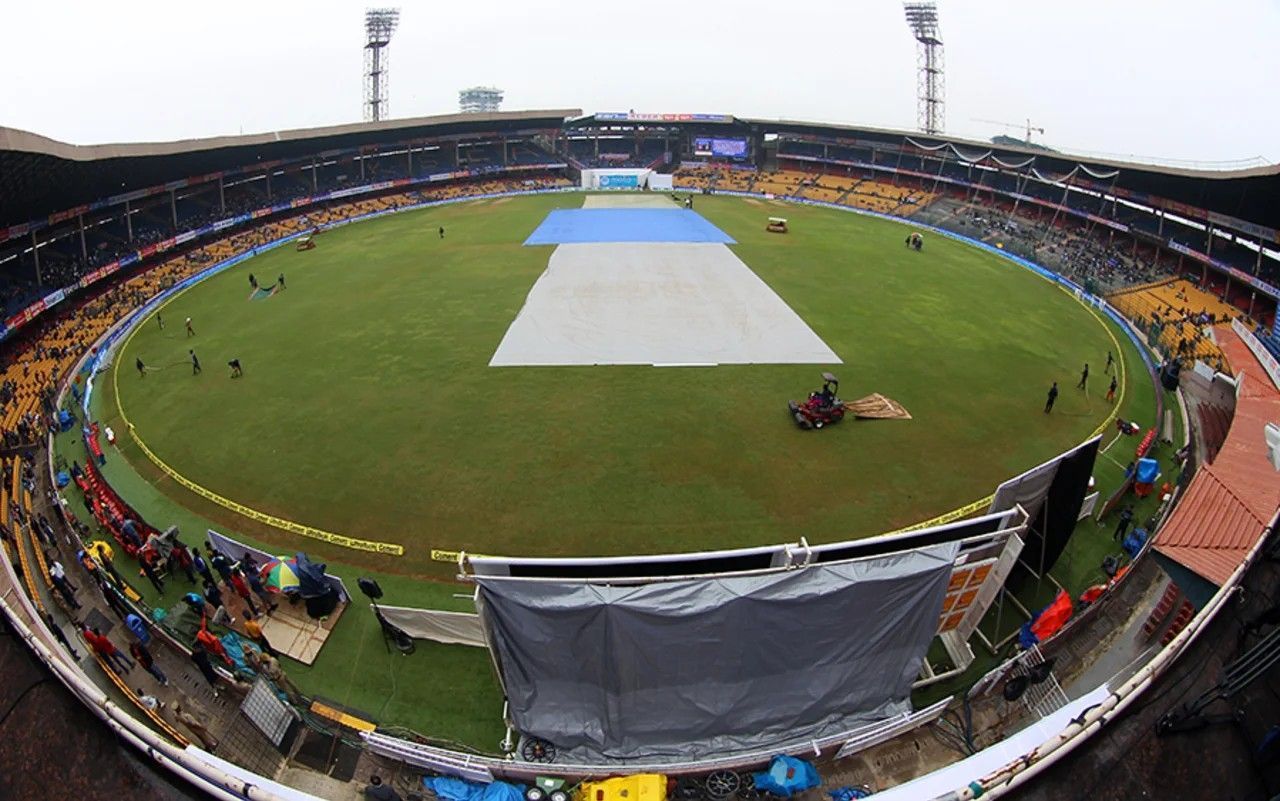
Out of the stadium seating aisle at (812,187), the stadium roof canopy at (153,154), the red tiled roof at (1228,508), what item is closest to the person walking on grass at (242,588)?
the red tiled roof at (1228,508)

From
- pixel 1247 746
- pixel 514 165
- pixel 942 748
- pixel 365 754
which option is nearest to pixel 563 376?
pixel 365 754

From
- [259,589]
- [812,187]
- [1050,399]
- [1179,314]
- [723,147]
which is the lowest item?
[259,589]

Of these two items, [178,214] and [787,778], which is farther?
[178,214]

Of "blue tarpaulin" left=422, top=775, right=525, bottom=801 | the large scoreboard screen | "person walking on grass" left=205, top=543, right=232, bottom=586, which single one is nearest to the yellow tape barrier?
"person walking on grass" left=205, top=543, right=232, bottom=586

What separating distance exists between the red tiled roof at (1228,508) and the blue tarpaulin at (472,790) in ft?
37.4

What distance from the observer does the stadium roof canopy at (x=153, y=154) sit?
31.7 m

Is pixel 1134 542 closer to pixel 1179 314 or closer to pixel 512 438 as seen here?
pixel 512 438

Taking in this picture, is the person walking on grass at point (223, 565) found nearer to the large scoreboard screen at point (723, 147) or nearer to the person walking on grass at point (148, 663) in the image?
the person walking on grass at point (148, 663)

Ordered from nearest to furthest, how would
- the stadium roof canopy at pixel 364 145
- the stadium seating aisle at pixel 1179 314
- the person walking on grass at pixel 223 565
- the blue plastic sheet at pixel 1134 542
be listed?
the person walking on grass at pixel 223 565 < the blue plastic sheet at pixel 1134 542 < the stadium seating aisle at pixel 1179 314 < the stadium roof canopy at pixel 364 145

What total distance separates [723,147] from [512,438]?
73.9 m

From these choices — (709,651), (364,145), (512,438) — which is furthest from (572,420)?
(364,145)

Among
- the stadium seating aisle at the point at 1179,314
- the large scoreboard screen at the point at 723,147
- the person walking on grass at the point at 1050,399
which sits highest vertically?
the large scoreboard screen at the point at 723,147

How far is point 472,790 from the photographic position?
9930mm

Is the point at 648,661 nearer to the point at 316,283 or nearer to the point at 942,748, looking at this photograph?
the point at 942,748
